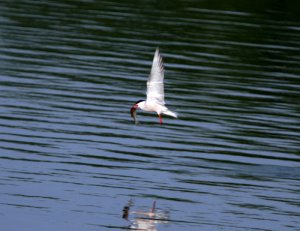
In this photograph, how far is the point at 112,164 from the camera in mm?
20391

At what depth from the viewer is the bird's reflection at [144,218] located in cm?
1669

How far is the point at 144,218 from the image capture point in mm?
17109

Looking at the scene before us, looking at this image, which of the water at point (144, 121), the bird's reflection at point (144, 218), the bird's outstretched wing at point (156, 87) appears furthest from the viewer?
the bird's outstretched wing at point (156, 87)

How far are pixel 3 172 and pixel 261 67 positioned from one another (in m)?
14.6

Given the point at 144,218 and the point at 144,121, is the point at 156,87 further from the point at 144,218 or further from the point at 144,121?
the point at 144,121

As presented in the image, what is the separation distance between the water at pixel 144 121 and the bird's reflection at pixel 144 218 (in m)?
0.04

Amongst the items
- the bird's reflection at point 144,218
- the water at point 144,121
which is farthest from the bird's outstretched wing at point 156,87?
the bird's reflection at point 144,218

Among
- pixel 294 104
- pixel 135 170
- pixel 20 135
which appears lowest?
pixel 135 170

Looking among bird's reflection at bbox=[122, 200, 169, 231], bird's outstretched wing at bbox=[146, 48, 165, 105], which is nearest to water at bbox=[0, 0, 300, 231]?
bird's reflection at bbox=[122, 200, 169, 231]

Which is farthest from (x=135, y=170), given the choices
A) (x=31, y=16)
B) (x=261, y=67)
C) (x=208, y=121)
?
(x=31, y=16)

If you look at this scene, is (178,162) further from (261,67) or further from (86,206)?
(261,67)

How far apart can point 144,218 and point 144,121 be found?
317 inches

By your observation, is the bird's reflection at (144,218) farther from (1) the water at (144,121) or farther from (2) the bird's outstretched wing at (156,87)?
(2) the bird's outstretched wing at (156,87)

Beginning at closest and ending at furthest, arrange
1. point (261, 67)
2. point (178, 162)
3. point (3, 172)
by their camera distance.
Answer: point (3, 172) < point (178, 162) < point (261, 67)
